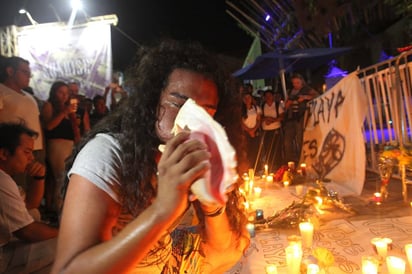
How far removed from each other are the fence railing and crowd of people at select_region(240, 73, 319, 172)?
198cm

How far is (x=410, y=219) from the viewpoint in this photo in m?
3.42

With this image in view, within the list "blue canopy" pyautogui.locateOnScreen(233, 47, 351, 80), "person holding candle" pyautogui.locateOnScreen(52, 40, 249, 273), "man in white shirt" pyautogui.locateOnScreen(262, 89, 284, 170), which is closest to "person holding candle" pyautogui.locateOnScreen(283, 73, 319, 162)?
"man in white shirt" pyautogui.locateOnScreen(262, 89, 284, 170)

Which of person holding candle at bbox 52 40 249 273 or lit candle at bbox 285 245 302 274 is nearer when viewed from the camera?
person holding candle at bbox 52 40 249 273

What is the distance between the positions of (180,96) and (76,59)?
8.05m

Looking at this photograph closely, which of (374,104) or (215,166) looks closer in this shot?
(215,166)

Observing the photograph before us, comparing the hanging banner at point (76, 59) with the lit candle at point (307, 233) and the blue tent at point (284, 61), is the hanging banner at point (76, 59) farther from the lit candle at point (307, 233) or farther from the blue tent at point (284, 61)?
the lit candle at point (307, 233)

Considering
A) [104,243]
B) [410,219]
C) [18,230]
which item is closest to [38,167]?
[18,230]

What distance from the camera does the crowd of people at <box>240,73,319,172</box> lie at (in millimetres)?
7637

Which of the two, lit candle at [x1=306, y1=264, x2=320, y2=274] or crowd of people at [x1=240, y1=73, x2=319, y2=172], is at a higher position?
crowd of people at [x1=240, y1=73, x2=319, y2=172]

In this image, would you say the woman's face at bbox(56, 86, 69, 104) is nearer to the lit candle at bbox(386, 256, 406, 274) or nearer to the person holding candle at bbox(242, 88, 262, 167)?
the person holding candle at bbox(242, 88, 262, 167)

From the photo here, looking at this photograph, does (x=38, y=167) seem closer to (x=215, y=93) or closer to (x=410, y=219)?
A: (x=215, y=93)

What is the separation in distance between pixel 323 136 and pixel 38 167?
5121 millimetres

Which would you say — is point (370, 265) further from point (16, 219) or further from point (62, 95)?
point (62, 95)

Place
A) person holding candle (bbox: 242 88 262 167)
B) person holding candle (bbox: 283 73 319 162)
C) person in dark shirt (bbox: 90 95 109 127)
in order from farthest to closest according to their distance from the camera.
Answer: person holding candle (bbox: 283 73 319 162) < person holding candle (bbox: 242 88 262 167) < person in dark shirt (bbox: 90 95 109 127)
